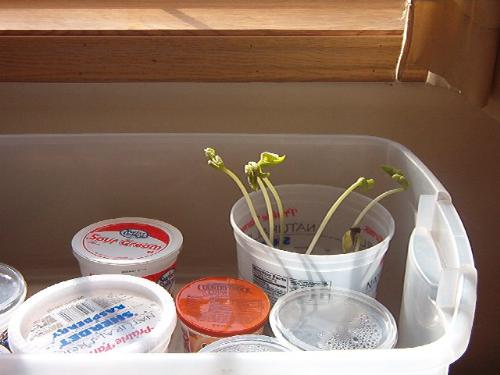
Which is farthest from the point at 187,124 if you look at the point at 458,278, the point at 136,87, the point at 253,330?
the point at 458,278

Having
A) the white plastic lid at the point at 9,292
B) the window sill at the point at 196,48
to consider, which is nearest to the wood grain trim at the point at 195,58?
the window sill at the point at 196,48

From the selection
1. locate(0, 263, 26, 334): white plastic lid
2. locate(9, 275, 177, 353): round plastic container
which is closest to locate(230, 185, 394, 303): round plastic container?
locate(9, 275, 177, 353): round plastic container

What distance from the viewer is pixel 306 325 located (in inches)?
28.2

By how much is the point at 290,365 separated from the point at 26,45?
1.62ft

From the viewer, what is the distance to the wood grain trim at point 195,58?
0.81 m

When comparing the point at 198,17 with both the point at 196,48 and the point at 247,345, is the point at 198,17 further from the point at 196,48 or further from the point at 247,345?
the point at 247,345

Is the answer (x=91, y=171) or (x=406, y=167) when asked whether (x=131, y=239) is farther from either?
(x=406, y=167)

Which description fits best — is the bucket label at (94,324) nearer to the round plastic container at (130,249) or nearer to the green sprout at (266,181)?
the round plastic container at (130,249)

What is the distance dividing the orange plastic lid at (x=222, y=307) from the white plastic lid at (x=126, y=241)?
0.22 feet

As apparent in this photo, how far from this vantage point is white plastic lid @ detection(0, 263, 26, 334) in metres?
0.71

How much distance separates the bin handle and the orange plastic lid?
0.62ft

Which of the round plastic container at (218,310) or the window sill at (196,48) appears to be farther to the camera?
the window sill at (196,48)

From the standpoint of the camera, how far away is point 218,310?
72 cm

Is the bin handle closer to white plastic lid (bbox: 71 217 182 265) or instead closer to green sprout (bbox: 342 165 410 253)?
green sprout (bbox: 342 165 410 253)
